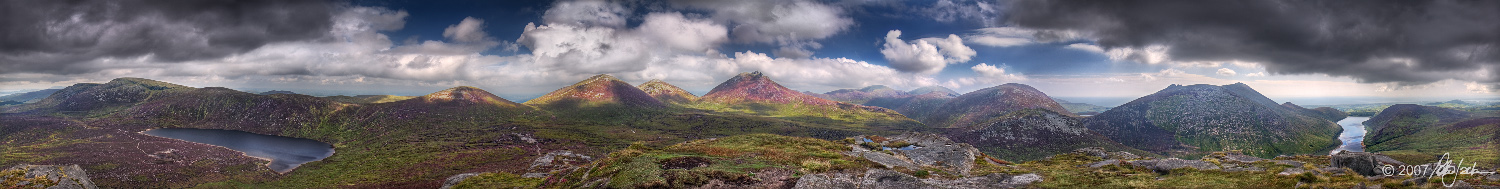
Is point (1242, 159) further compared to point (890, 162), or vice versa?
point (1242, 159)

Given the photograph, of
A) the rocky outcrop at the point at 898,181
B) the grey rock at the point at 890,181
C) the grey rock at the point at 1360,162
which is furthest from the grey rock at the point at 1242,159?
the grey rock at the point at 890,181

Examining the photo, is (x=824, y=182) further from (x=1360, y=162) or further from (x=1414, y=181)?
(x=1360, y=162)

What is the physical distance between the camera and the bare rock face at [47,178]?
42.1 meters

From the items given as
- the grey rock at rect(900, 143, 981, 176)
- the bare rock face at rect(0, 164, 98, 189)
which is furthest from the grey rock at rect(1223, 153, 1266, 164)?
the bare rock face at rect(0, 164, 98, 189)

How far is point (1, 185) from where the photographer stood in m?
42.9

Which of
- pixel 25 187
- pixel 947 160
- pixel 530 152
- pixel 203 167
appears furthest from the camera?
pixel 530 152

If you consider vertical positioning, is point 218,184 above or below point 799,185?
below

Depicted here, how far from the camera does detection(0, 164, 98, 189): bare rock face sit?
42081 millimetres

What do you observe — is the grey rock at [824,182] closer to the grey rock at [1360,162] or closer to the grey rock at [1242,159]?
the grey rock at [1360,162]

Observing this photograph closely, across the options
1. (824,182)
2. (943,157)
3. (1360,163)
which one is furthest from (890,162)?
(1360,163)

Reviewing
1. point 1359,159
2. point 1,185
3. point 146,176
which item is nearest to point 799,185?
point 1359,159

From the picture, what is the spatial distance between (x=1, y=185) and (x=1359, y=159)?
111 meters

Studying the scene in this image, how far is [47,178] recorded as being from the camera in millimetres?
43219

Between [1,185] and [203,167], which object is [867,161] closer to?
[1,185]
